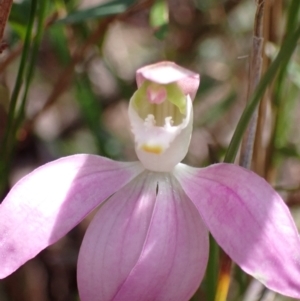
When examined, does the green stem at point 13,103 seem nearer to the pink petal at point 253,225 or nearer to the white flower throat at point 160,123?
the white flower throat at point 160,123

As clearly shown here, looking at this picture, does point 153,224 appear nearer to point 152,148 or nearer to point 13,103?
point 152,148

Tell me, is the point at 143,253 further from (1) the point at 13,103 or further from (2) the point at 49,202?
(1) the point at 13,103

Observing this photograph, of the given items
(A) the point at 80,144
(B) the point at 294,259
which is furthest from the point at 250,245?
(A) the point at 80,144

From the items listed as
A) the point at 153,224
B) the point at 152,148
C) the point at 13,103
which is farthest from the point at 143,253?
the point at 13,103

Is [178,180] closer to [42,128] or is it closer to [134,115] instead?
[134,115]

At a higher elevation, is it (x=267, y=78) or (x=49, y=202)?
(x=267, y=78)

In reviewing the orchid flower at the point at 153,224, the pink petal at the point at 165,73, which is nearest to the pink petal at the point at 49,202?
the orchid flower at the point at 153,224

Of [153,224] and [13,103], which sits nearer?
[153,224]
